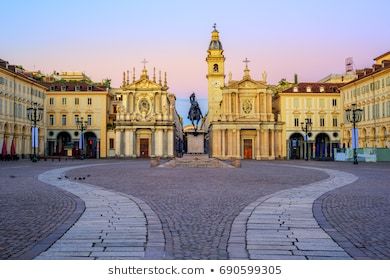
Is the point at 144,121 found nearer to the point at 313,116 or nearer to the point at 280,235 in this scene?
the point at 313,116

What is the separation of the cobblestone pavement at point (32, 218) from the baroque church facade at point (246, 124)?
65866mm

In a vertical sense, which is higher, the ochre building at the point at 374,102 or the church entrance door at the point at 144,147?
the ochre building at the point at 374,102

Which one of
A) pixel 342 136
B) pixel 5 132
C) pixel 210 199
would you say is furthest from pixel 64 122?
pixel 210 199

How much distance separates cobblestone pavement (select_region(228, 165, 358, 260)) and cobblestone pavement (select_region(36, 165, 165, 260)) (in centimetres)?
136

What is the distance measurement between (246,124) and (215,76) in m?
18.8

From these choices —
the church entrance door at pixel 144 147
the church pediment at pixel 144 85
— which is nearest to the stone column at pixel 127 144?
the church entrance door at pixel 144 147

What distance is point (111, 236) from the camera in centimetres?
747

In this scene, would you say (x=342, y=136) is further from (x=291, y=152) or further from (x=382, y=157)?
(x=382, y=157)

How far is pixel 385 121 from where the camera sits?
61.3m

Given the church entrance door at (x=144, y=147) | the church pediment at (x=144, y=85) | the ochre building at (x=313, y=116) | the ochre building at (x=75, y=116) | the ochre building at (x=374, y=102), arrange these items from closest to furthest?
the ochre building at (x=374, y=102)
the church entrance door at (x=144, y=147)
the ochre building at (x=75, y=116)
the ochre building at (x=313, y=116)
the church pediment at (x=144, y=85)

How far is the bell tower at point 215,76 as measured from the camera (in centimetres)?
9562

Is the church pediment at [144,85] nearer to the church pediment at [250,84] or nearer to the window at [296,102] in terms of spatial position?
the church pediment at [250,84]

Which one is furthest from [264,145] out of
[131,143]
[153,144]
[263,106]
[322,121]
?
[131,143]

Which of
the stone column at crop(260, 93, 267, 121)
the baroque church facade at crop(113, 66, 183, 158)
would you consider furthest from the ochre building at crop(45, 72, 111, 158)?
the stone column at crop(260, 93, 267, 121)
